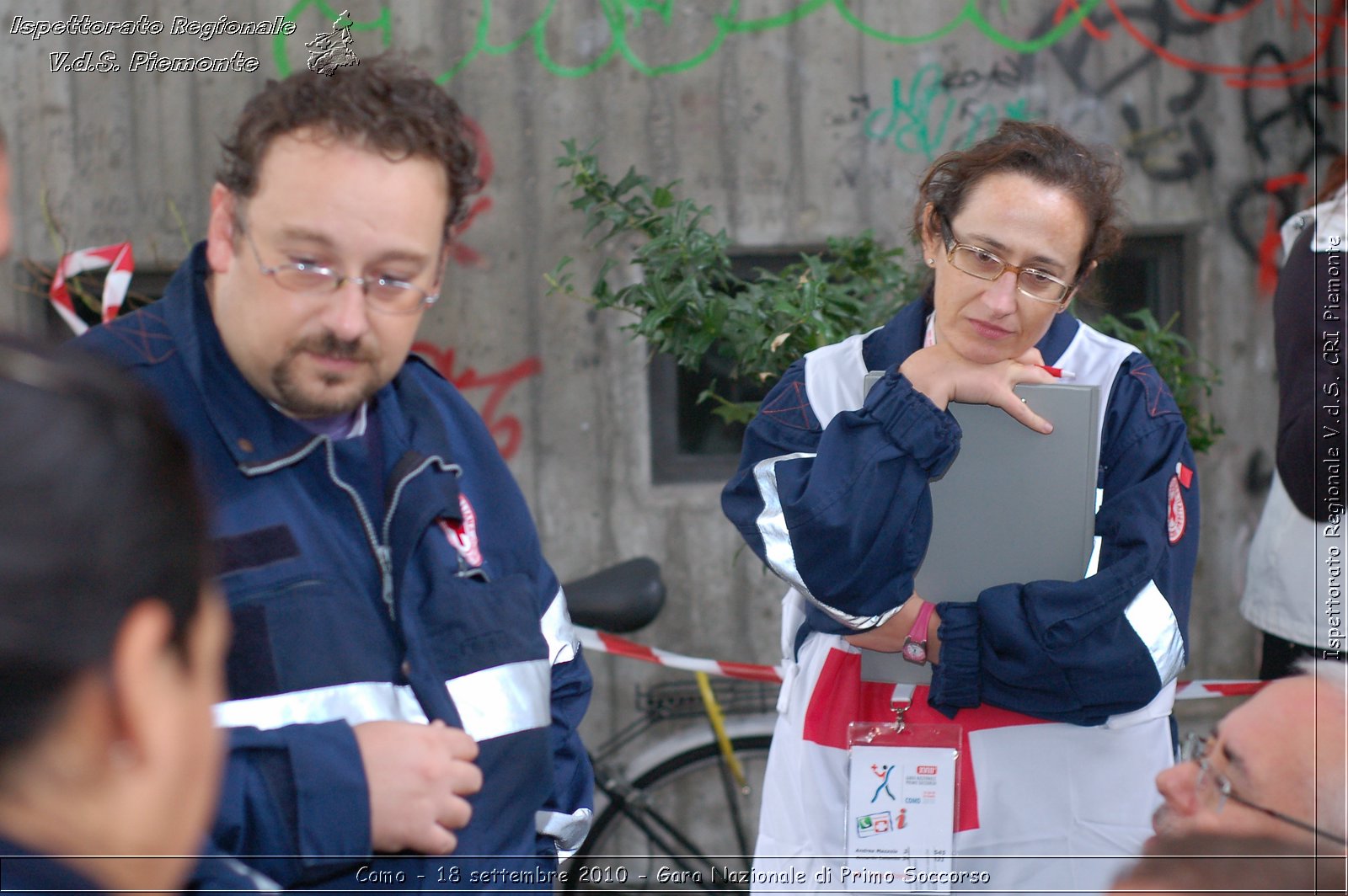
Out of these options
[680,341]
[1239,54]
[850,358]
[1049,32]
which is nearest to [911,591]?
[850,358]

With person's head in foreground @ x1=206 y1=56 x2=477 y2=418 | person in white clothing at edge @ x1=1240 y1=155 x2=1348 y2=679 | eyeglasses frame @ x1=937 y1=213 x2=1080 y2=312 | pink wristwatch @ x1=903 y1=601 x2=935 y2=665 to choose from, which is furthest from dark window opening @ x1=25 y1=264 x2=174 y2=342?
person in white clothing at edge @ x1=1240 y1=155 x2=1348 y2=679

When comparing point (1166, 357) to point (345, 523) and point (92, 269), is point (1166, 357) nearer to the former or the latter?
point (345, 523)

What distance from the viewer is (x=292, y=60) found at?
4.16 metres

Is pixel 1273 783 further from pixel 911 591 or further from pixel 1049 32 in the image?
pixel 1049 32

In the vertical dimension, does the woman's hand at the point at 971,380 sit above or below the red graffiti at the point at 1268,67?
below

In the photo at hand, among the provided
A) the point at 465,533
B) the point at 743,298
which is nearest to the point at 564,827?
the point at 465,533

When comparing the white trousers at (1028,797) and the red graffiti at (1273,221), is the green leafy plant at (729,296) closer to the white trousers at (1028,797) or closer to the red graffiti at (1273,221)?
the white trousers at (1028,797)

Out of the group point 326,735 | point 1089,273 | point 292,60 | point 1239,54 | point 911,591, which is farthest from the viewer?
point 1239,54

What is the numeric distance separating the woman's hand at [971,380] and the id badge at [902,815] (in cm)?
59

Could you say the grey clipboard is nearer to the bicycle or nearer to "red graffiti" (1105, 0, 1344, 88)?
the bicycle

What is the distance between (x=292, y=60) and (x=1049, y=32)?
2.65m

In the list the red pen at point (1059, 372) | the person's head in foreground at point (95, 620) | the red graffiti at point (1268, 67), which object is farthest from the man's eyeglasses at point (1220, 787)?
the red graffiti at point (1268, 67)

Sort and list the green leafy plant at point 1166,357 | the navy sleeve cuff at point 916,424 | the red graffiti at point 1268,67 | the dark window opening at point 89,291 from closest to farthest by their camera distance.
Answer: the navy sleeve cuff at point 916,424 < the green leafy plant at point 1166,357 < the dark window opening at point 89,291 < the red graffiti at point 1268,67

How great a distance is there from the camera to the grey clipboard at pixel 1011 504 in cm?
207
